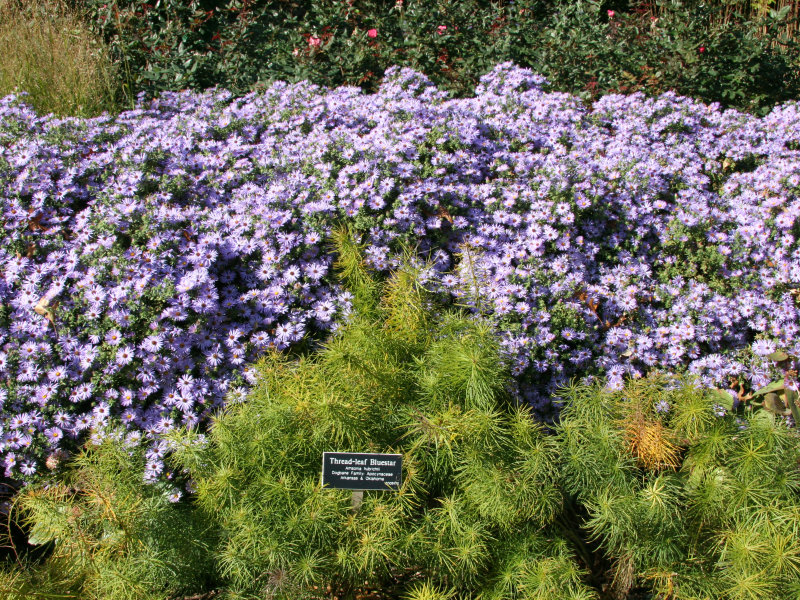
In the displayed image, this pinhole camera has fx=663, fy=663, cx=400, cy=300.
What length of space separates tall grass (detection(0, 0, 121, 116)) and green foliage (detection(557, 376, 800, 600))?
3.59m

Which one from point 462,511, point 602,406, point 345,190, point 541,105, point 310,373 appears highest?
point 541,105

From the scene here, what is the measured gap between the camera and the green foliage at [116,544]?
2006mm

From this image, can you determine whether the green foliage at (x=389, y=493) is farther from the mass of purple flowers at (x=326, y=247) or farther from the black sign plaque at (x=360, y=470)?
the mass of purple flowers at (x=326, y=247)

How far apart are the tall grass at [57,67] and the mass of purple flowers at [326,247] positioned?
644mm

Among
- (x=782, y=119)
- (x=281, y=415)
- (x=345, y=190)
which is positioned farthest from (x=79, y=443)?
(x=782, y=119)

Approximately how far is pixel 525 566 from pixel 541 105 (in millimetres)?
2977

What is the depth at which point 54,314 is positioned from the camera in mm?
2781

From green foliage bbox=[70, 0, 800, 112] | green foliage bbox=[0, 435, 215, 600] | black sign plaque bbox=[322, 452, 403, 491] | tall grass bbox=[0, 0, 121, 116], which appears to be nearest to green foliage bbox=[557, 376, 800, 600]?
black sign plaque bbox=[322, 452, 403, 491]

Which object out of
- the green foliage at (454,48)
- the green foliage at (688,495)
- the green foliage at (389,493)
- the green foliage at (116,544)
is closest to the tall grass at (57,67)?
the green foliage at (454,48)

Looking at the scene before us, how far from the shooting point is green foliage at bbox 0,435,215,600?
6.58 ft

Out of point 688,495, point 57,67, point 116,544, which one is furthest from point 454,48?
point 116,544

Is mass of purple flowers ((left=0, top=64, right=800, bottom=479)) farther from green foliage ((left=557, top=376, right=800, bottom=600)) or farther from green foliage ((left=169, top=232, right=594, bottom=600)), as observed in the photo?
green foliage ((left=557, top=376, right=800, bottom=600))

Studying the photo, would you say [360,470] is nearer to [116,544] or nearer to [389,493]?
[389,493]

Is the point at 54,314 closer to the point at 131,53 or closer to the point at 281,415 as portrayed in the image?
the point at 281,415
